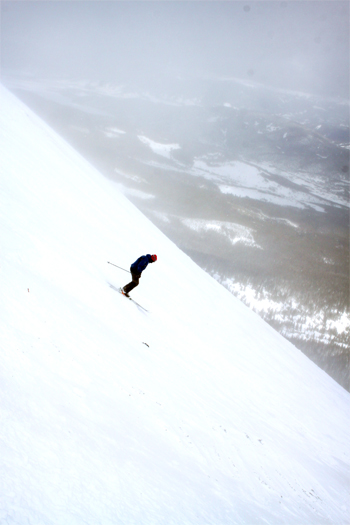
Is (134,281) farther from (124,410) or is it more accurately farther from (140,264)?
(124,410)

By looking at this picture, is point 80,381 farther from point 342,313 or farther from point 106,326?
point 342,313

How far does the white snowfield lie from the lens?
3395 mm

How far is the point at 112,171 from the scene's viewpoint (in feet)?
583

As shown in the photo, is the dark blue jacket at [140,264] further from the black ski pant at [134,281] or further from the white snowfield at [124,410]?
the white snowfield at [124,410]

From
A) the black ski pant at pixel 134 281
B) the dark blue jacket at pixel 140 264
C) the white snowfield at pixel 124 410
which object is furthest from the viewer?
the black ski pant at pixel 134 281

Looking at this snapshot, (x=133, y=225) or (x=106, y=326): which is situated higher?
(x=133, y=225)

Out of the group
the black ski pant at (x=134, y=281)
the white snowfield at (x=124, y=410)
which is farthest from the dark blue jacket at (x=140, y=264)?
the white snowfield at (x=124, y=410)

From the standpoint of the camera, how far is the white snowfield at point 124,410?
11.1ft

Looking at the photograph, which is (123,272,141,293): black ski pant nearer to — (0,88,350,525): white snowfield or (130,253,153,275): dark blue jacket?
(130,253,153,275): dark blue jacket

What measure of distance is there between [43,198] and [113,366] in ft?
33.5

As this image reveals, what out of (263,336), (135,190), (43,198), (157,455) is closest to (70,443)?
(157,455)

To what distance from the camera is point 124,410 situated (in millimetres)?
5086

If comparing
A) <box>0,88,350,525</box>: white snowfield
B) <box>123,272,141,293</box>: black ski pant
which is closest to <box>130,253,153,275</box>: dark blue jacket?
<box>123,272,141,293</box>: black ski pant

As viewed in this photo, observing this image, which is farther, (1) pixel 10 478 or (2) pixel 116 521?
(2) pixel 116 521
